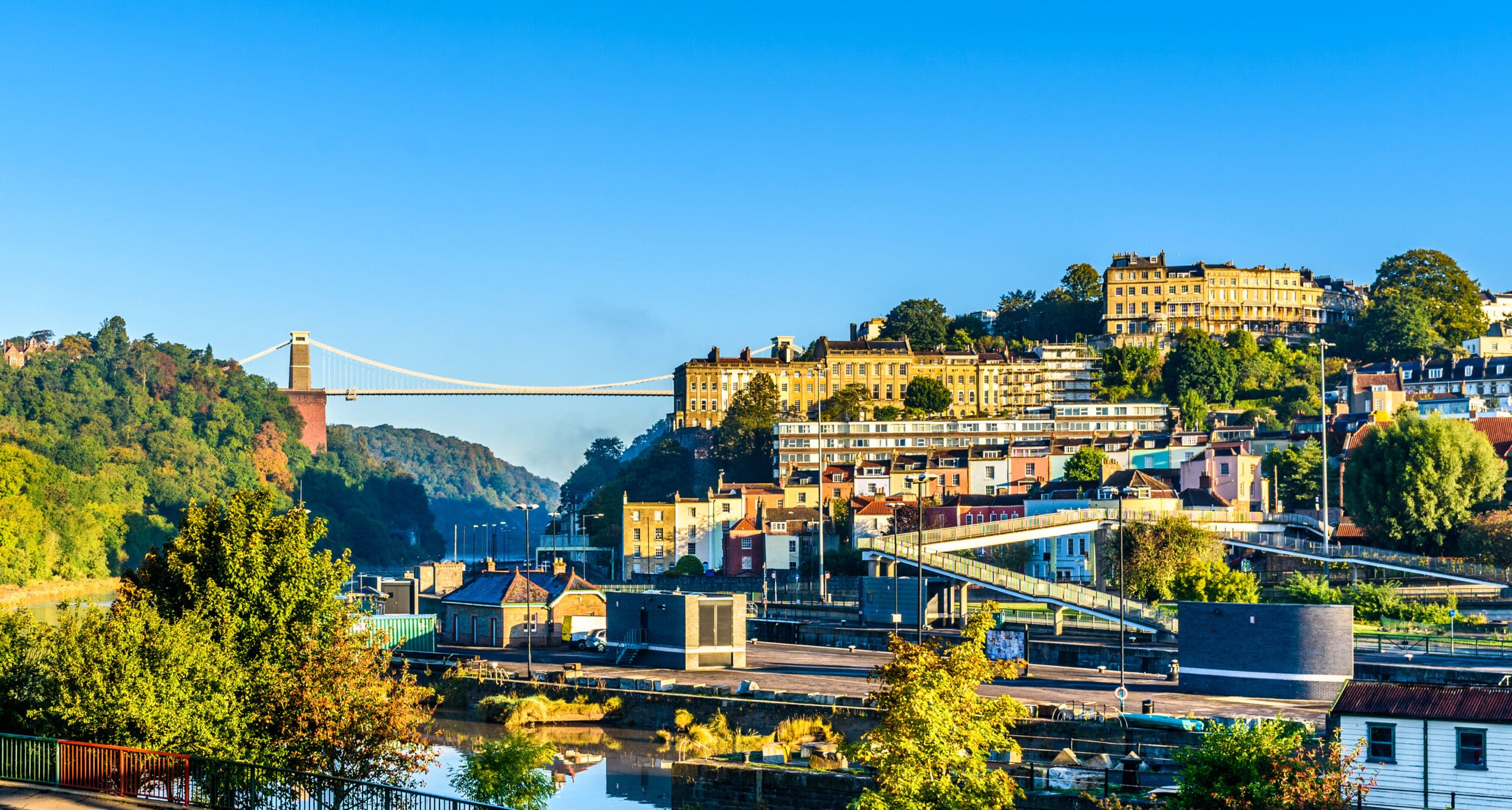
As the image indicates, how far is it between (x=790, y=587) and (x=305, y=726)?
58.8m

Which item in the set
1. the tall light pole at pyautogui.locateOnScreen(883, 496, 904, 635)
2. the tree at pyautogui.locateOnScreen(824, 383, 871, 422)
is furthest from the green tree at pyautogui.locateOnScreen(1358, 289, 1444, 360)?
the tall light pole at pyautogui.locateOnScreen(883, 496, 904, 635)

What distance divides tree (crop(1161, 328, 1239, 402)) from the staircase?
6245 centimetres

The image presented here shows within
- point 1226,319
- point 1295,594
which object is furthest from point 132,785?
point 1226,319

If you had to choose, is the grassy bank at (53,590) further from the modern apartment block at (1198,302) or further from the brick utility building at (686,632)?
Answer: the modern apartment block at (1198,302)

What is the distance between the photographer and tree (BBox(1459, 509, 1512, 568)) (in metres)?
68.0

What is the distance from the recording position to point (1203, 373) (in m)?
126

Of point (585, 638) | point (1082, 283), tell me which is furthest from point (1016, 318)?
point (585, 638)

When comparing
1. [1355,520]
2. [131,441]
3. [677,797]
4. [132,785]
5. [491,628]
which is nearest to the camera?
[132,785]

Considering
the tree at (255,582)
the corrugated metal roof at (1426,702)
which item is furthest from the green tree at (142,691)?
the corrugated metal roof at (1426,702)

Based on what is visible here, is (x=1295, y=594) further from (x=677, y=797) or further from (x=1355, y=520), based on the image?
(x=677, y=797)

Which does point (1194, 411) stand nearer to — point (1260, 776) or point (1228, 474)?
point (1228, 474)

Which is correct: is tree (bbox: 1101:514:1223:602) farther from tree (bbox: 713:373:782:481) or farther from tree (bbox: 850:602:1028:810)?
tree (bbox: 713:373:782:481)

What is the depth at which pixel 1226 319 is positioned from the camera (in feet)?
472

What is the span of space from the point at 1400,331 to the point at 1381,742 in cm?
11278
